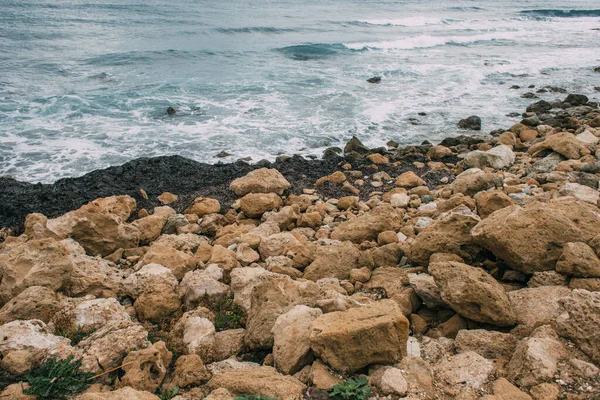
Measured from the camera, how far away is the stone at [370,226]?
7.47 metres

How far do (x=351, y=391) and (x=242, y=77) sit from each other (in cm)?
2222

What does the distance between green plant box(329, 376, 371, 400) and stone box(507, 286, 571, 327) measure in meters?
1.83

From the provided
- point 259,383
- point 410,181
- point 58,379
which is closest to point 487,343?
point 259,383

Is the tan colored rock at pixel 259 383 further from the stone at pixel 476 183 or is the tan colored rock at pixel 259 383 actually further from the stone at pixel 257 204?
the stone at pixel 476 183

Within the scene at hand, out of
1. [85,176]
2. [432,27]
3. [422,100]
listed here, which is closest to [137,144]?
[85,176]

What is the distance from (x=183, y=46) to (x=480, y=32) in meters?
27.7

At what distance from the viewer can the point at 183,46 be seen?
102ft

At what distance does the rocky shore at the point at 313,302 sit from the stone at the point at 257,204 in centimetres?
A: 3

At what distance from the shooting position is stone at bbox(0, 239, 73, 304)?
5516mm

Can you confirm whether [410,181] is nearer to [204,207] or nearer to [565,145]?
[565,145]

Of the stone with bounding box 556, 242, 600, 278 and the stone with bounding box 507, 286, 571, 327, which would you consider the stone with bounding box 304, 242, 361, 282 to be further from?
the stone with bounding box 556, 242, 600, 278

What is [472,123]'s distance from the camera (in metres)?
16.5

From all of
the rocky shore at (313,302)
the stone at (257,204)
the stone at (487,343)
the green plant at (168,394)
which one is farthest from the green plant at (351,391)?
the stone at (257,204)

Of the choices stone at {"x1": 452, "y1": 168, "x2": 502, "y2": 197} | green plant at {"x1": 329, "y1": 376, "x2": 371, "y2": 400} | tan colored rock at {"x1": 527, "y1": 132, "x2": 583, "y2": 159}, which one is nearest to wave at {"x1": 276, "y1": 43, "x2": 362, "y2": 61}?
tan colored rock at {"x1": 527, "y1": 132, "x2": 583, "y2": 159}
